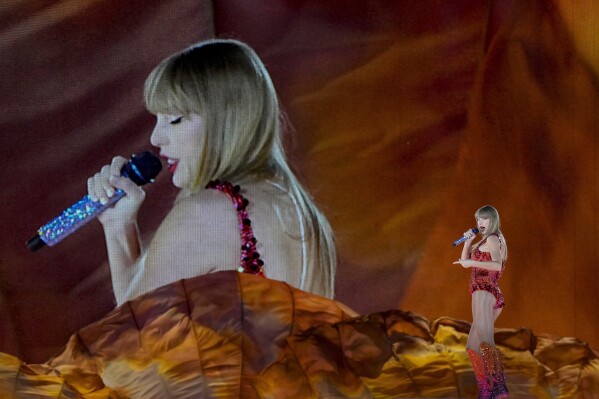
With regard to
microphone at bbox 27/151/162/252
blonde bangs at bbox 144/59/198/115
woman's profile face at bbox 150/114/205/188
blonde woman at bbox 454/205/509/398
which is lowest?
blonde woman at bbox 454/205/509/398

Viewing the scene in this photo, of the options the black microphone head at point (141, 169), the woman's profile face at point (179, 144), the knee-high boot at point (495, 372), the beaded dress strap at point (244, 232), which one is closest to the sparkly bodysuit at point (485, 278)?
the knee-high boot at point (495, 372)

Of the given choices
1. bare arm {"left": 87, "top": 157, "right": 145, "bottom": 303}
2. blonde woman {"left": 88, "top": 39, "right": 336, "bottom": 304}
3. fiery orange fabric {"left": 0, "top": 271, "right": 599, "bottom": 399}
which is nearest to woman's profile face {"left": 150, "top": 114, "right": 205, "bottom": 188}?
blonde woman {"left": 88, "top": 39, "right": 336, "bottom": 304}

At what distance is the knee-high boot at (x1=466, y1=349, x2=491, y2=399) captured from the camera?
3.12 m

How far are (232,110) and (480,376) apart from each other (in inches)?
45.7

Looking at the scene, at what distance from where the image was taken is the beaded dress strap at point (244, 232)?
10.8ft

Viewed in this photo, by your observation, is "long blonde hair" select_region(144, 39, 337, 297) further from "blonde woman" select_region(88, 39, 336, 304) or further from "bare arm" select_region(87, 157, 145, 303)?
"bare arm" select_region(87, 157, 145, 303)

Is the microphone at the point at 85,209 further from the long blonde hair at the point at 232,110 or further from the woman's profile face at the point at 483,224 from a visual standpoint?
the woman's profile face at the point at 483,224

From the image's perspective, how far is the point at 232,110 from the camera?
10.9 feet

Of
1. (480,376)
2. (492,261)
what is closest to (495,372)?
(480,376)

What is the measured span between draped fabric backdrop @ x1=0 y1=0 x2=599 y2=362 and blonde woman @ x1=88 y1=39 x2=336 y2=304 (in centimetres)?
6

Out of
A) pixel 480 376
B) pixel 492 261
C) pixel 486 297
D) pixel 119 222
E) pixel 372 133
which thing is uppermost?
pixel 372 133

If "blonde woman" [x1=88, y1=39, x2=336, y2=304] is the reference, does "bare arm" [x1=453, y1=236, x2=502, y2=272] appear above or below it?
below

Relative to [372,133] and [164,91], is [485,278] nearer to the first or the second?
[372,133]

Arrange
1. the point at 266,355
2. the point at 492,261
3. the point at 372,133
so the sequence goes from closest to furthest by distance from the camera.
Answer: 1. the point at 492,261
2. the point at 266,355
3. the point at 372,133
